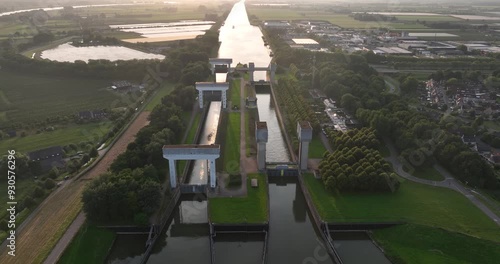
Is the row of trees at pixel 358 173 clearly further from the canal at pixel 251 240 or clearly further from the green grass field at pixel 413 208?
the canal at pixel 251 240

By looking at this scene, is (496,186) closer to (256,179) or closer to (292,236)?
(292,236)

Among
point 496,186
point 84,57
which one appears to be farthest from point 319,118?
point 84,57

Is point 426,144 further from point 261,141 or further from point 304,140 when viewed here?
point 261,141

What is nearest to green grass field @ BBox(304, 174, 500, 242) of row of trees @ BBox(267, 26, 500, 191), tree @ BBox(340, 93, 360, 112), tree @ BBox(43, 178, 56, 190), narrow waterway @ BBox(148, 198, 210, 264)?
row of trees @ BBox(267, 26, 500, 191)

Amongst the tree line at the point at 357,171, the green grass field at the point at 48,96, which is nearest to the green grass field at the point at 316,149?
the tree line at the point at 357,171

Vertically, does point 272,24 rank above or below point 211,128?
above
